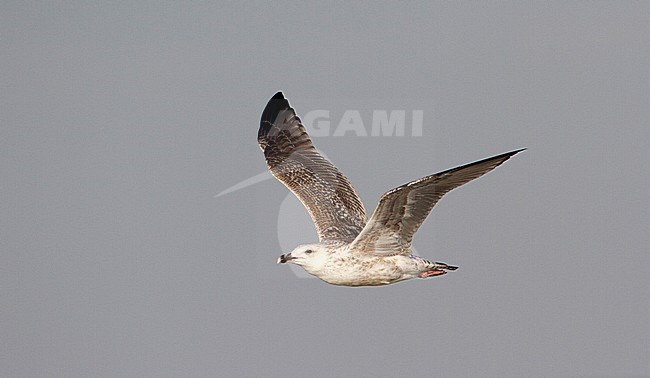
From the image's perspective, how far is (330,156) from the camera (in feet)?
61.6

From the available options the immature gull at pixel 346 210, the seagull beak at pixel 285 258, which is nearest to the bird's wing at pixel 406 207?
the immature gull at pixel 346 210

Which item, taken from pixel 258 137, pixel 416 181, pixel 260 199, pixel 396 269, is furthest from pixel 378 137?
pixel 416 181

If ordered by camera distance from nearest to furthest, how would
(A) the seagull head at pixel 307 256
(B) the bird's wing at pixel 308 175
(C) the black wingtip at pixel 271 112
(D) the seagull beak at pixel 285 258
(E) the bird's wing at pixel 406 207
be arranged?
(E) the bird's wing at pixel 406 207 < (A) the seagull head at pixel 307 256 < (D) the seagull beak at pixel 285 258 < (B) the bird's wing at pixel 308 175 < (C) the black wingtip at pixel 271 112

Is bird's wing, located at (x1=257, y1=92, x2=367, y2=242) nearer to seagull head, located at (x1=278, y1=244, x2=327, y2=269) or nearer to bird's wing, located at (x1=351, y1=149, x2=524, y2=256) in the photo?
seagull head, located at (x1=278, y1=244, x2=327, y2=269)

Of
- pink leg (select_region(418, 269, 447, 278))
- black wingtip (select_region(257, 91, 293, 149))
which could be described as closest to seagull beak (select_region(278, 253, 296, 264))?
pink leg (select_region(418, 269, 447, 278))

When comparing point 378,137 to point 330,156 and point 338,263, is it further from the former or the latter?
point 338,263

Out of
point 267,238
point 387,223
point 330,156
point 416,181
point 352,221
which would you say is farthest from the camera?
point 267,238

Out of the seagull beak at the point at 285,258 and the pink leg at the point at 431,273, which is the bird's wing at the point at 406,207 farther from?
the seagull beak at the point at 285,258

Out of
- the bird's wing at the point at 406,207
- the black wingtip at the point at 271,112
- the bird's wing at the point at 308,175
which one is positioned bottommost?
the bird's wing at the point at 406,207

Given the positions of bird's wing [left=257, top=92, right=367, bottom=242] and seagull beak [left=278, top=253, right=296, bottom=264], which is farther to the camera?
bird's wing [left=257, top=92, right=367, bottom=242]

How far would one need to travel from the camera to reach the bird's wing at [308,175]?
16953mm

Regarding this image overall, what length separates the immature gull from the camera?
43.4 feet

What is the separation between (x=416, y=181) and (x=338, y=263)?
8.12ft

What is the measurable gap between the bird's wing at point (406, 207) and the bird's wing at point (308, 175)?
1642 millimetres
